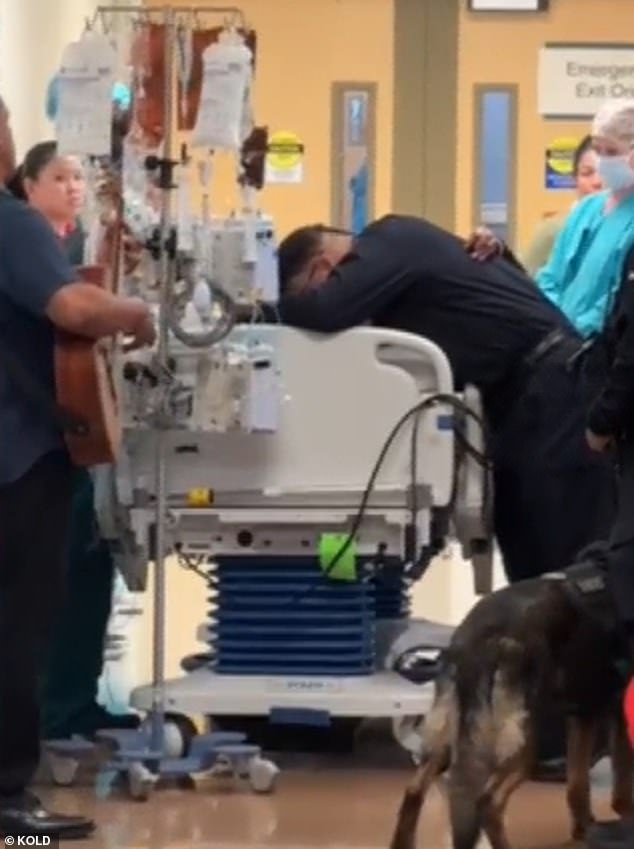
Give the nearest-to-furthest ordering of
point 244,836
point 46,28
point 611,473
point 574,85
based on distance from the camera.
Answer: point 244,836, point 611,473, point 46,28, point 574,85

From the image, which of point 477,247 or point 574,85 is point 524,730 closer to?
point 477,247

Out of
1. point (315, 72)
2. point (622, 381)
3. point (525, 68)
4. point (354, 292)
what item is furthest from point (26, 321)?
point (525, 68)

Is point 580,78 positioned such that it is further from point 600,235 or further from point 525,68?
point 600,235

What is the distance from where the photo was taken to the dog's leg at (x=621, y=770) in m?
4.31

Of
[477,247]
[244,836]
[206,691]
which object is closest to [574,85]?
[477,247]

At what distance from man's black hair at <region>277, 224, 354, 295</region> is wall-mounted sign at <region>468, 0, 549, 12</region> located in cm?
497

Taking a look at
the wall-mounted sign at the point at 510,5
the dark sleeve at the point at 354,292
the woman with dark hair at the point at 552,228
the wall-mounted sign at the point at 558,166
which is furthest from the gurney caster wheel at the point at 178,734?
the wall-mounted sign at the point at 510,5

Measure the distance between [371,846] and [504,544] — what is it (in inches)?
41.6

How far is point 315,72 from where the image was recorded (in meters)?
9.86

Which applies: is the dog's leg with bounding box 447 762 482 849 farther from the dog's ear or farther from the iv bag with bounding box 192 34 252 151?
the iv bag with bounding box 192 34 252 151

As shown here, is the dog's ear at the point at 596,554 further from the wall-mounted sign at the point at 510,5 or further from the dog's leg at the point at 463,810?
the wall-mounted sign at the point at 510,5

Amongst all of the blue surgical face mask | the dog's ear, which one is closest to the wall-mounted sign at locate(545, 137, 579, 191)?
the blue surgical face mask

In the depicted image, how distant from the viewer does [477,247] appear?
16.9 feet

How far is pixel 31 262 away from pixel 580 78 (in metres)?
6.26
